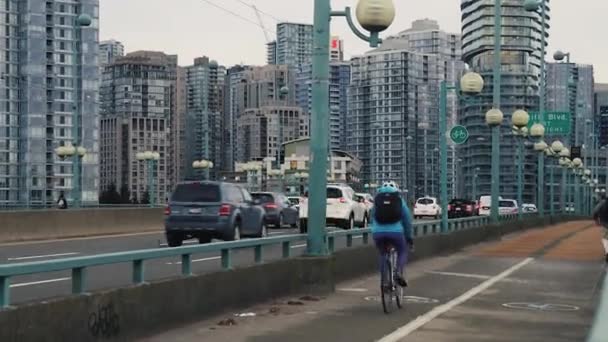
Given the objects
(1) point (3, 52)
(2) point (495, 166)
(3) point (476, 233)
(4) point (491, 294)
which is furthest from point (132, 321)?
(1) point (3, 52)

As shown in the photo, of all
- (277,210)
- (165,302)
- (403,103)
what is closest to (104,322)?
(165,302)

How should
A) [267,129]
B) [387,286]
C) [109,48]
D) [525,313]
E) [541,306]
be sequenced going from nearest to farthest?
[387,286], [525,313], [541,306], [267,129], [109,48]

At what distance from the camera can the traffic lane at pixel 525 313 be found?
11.1m

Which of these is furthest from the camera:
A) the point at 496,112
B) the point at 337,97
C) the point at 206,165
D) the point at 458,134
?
the point at 337,97

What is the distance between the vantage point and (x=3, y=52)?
106 metres

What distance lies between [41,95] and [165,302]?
10194cm

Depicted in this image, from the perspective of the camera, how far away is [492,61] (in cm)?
5081

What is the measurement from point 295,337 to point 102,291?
2371mm

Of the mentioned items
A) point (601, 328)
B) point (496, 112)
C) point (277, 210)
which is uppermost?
point (496, 112)

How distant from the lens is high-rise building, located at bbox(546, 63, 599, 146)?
89.2m

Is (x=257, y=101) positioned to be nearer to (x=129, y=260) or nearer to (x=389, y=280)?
(x=389, y=280)

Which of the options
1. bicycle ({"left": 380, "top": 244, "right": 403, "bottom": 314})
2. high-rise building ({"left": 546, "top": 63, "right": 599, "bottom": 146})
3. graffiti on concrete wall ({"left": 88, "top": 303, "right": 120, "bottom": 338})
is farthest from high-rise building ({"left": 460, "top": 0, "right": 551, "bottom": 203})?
graffiti on concrete wall ({"left": 88, "top": 303, "right": 120, "bottom": 338})

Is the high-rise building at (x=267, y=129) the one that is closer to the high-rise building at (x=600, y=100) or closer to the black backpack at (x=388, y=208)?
the high-rise building at (x=600, y=100)

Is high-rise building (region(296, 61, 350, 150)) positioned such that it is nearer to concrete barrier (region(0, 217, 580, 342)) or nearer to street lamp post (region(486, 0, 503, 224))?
street lamp post (region(486, 0, 503, 224))
